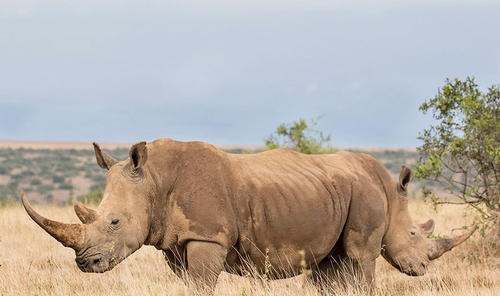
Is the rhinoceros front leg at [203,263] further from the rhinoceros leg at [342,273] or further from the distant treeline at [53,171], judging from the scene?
the distant treeline at [53,171]

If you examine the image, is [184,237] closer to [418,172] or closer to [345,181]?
[345,181]

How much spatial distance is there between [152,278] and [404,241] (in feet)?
9.84

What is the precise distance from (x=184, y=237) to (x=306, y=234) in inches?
50.4

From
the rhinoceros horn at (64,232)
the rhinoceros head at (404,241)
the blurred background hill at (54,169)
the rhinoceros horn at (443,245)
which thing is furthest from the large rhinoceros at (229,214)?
the blurred background hill at (54,169)

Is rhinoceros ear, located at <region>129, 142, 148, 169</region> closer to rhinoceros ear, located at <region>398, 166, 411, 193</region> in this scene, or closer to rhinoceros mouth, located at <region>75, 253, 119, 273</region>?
rhinoceros mouth, located at <region>75, 253, 119, 273</region>

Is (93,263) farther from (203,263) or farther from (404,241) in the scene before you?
(404,241)

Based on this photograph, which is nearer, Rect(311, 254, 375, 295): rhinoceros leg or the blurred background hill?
Rect(311, 254, 375, 295): rhinoceros leg

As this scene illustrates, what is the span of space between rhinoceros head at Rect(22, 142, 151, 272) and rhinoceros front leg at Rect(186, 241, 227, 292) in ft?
1.46

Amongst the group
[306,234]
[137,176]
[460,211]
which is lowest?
[460,211]

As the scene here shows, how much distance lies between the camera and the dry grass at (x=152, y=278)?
29.9ft

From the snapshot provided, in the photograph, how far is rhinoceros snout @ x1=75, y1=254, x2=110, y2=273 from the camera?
7.67 meters

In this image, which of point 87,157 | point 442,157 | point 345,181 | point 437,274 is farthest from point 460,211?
point 87,157

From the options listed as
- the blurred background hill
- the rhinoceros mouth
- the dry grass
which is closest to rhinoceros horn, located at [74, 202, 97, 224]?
A: the rhinoceros mouth

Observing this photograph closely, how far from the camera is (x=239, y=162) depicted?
8664 millimetres
